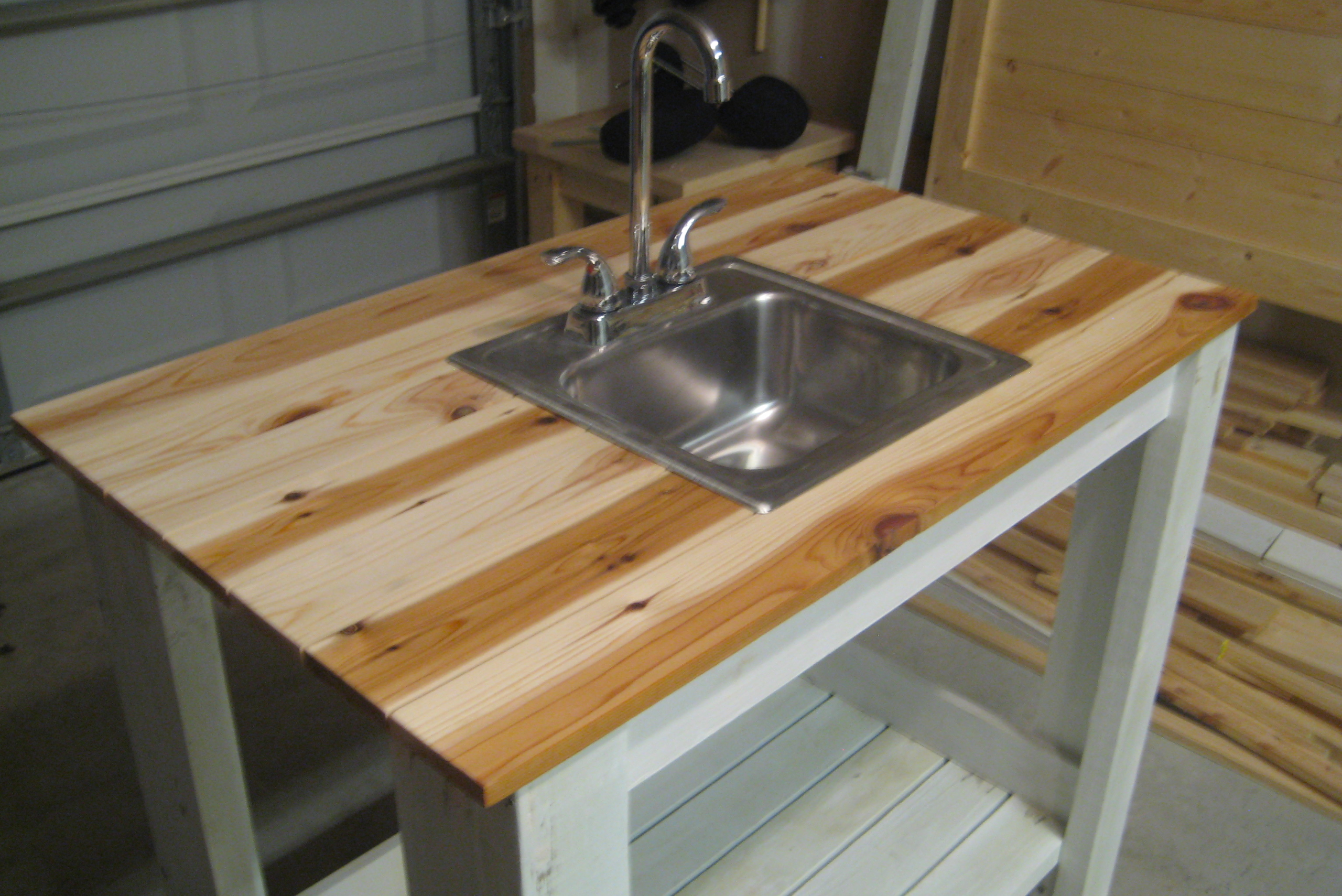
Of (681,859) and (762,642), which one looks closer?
(762,642)

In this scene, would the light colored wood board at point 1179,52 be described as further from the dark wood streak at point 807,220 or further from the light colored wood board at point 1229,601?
the light colored wood board at point 1229,601

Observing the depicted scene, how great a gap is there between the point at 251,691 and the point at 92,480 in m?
1.27

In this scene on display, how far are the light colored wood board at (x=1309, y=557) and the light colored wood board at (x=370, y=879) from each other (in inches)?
65.4

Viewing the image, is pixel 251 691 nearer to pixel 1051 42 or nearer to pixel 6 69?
pixel 6 69

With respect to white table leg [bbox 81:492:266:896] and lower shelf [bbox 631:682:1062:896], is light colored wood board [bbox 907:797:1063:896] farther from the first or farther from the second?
white table leg [bbox 81:492:266:896]

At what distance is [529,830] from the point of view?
32.0 inches

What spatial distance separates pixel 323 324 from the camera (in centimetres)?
136

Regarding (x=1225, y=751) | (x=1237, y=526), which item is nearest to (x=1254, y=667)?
(x=1225, y=751)

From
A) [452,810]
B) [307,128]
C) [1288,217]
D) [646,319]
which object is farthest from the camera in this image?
[307,128]

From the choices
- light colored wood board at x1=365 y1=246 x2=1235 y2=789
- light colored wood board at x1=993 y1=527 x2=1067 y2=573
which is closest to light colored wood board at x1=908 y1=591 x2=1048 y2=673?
light colored wood board at x1=993 y1=527 x2=1067 y2=573

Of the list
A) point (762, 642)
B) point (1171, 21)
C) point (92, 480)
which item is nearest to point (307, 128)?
point (1171, 21)

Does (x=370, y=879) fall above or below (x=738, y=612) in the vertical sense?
below

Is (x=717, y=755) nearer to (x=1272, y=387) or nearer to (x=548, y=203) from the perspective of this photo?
(x=1272, y=387)

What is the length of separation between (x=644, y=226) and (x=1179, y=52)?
49.5 inches
